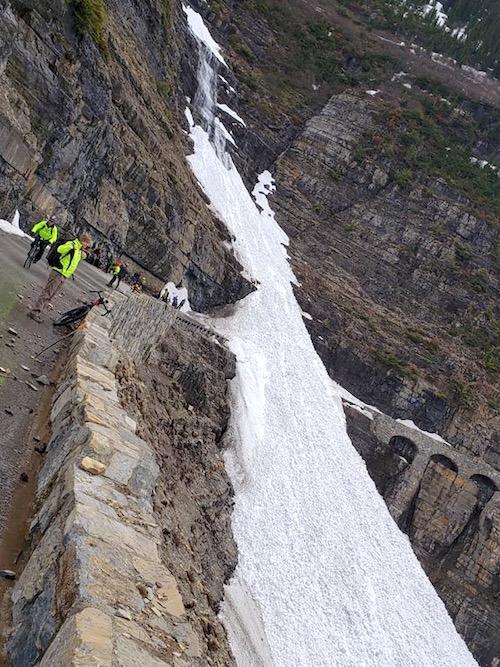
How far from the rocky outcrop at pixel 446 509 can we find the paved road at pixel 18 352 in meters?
27.7

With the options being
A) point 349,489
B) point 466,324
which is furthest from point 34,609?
point 466,324

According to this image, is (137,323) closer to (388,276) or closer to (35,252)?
(35,252)

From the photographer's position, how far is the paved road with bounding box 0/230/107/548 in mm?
6574

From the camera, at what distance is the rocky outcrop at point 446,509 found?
36.7m

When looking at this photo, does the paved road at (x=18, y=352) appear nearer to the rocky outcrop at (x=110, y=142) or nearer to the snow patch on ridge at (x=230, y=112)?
the rocky outcrop at (x=110, y=142)

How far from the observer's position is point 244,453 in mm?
24500

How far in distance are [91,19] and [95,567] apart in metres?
23.8

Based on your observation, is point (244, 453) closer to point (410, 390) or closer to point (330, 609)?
point (330, 609)

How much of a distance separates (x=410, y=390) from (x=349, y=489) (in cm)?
1540

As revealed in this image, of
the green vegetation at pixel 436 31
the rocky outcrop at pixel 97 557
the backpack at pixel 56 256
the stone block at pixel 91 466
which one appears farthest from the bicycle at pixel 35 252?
the green vegetation at pixel 436 31

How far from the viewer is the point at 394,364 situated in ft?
150

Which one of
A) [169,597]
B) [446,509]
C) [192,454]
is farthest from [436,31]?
[169,597]

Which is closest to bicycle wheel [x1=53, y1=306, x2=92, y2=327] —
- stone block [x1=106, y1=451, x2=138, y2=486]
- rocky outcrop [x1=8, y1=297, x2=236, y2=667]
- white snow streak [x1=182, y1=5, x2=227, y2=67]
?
rocky outcrop [x1=8, y1=297, x2=236, y2=667]

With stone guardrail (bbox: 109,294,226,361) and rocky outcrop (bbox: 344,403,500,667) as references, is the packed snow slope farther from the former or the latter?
stone guardrail (bbox: 109,294,226,361)
